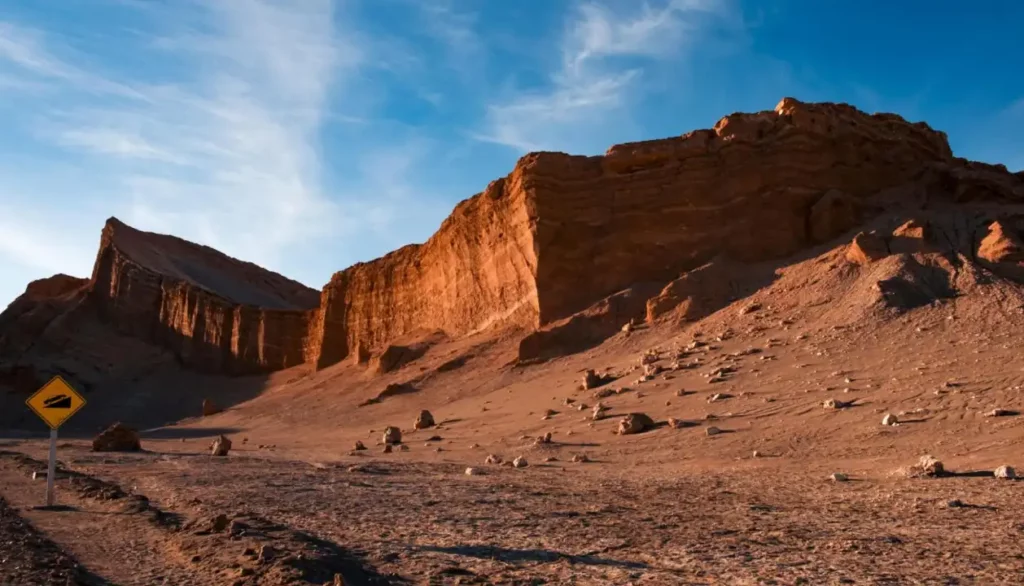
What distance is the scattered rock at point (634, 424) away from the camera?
14.6 metres

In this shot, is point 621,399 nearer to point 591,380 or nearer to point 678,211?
point 591,380

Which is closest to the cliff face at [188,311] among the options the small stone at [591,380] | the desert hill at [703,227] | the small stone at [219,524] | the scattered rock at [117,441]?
the desert hill at [703,227]

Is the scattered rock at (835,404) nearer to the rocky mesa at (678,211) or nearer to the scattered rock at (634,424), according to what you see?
Answer: the scattered rock at (634,424)

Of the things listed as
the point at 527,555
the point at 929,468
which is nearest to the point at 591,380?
the point at 929,468

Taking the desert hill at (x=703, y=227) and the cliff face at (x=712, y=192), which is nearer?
the desert hill at (x=703, y=227)

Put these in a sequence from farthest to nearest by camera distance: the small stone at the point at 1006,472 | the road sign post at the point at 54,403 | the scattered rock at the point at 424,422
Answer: the scattered rock at the point at 424,422, the road sign post at the point at 54,403, the small stone at the point at 1006,472

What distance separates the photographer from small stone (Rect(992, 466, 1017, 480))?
855 cm

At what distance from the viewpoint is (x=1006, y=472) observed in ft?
28.2

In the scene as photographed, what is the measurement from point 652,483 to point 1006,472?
12.1 ft

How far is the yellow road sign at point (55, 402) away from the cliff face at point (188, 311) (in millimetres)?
32814

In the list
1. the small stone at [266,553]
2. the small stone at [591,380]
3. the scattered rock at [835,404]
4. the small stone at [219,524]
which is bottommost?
the small stone at [266,553]

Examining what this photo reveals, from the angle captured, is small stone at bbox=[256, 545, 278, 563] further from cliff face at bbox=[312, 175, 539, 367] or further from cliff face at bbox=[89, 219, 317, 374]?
cliff face at bbox=[89, 219, 317, 374]

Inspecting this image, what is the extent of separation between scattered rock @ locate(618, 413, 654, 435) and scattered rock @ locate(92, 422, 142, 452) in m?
12.7

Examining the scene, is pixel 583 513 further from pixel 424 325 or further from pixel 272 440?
pixel 424 325
